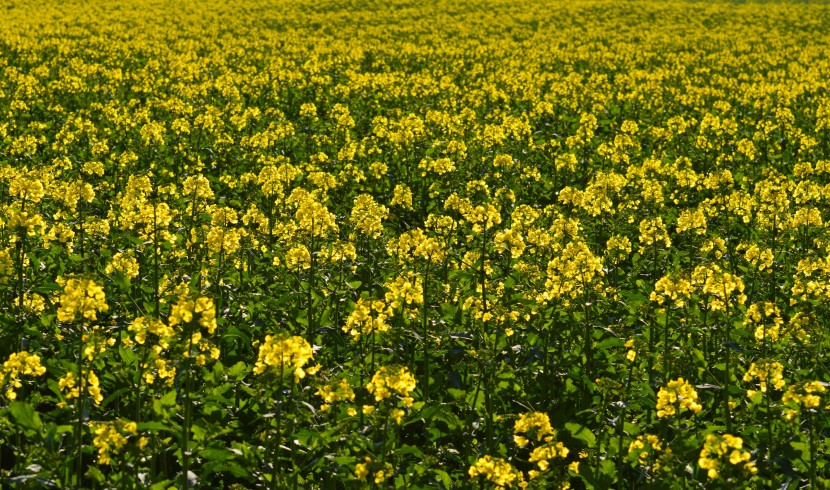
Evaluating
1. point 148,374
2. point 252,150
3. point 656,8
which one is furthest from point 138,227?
point 656,8

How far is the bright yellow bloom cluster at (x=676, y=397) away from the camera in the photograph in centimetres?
478

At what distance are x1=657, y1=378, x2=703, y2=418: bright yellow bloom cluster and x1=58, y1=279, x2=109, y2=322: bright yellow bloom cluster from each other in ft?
11.3

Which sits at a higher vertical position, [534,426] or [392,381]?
[392,381]

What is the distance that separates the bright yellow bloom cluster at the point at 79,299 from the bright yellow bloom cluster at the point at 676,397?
11.3 feet

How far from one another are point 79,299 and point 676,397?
3.59m

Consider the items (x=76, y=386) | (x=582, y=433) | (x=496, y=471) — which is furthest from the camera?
(x=582, y=433)

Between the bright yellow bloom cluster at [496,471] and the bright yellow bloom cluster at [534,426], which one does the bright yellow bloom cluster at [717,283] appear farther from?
the bright yellow bloom cluster at [496,471]

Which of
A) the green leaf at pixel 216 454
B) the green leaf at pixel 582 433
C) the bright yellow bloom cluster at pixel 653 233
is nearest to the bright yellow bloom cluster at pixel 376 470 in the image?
the green leaf at pixel 216 454

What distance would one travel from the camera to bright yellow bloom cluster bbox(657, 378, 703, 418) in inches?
188

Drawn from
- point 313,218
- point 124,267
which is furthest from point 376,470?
point 124,267

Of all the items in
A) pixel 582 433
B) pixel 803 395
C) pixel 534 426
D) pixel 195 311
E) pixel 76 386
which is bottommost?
pixel 582 433

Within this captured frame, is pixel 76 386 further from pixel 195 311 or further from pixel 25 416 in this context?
pixel 195 311

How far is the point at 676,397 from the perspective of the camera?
16.1 ft

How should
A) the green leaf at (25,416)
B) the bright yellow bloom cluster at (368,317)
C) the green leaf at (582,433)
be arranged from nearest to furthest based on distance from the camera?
the green leaf at (25,416)
the green leaf at (582,433)
the bright yellow bloom cluster at (368,317)
